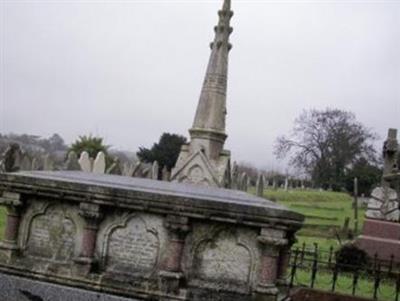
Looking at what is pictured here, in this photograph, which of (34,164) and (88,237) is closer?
(88,237)

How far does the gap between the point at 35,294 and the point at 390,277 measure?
832 cm

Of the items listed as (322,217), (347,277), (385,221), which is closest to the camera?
(347,277)

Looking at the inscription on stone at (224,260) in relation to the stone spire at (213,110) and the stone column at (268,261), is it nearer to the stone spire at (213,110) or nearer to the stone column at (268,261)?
the stone column at (268,261)

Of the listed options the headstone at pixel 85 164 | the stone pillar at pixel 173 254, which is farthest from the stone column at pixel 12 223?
the headstone at pixel 85 164

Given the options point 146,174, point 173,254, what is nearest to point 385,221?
point 173,254

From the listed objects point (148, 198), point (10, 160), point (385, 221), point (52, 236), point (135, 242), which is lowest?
point (52, 236)

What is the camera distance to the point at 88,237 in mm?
6598

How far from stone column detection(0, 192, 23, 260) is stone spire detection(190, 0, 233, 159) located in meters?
14.0

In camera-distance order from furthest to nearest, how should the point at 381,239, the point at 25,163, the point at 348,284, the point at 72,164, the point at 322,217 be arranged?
1. the point at 322,217
2. the point at 25,163
3. the point at 72,164
4. the point at 381,239
5. the point at 348,284

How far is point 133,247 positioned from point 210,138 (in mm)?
14324

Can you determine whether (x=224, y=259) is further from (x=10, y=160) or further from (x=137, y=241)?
(x=10, y=160)

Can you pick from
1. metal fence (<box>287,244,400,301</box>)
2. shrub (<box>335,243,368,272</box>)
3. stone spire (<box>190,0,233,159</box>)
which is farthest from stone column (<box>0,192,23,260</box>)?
stone spire (<box>190,0,233,159</box>)

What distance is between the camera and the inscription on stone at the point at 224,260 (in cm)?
619

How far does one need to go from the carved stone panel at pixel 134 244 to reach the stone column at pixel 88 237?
0.14m
